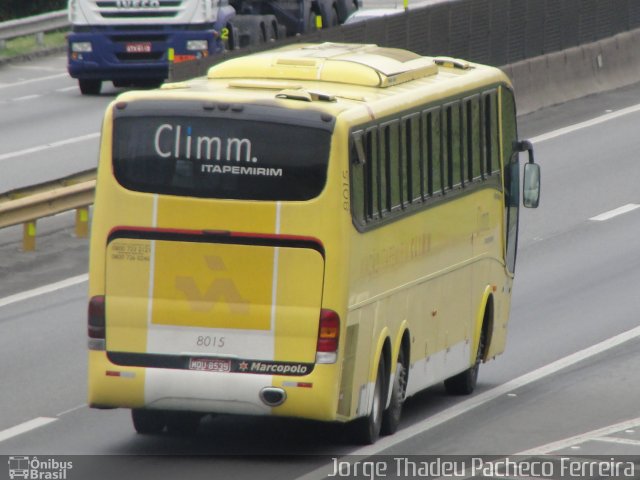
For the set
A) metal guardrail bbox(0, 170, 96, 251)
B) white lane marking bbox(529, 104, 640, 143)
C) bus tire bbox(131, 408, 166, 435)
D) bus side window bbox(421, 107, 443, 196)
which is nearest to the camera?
bus tire bbox(131, 408, 166, 435)

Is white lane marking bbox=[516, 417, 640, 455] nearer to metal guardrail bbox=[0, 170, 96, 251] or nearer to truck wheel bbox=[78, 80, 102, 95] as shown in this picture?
metal guardrail bbox=[0, 170, 96, 251]

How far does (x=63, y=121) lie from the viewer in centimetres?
3388

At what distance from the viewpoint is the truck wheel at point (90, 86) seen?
37.7 metres

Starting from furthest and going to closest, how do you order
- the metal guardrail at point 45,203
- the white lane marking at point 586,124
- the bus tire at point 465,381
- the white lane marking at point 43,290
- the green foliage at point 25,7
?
the green foliage at point 25,7 → the white lane marking at point 586,124 → the metal guardrail at point 45,203 → the white lane marking at point 43,290 → the bus tire at point 465,381

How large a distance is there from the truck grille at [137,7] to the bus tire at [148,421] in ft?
76.4

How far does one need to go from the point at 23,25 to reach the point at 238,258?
3237cm

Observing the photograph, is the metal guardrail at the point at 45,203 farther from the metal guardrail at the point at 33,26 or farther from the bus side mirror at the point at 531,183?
the metal guardrail at the point at 33,26

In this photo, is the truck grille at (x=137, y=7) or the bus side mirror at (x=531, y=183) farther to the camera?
the truck grille at (x=137, y=7)

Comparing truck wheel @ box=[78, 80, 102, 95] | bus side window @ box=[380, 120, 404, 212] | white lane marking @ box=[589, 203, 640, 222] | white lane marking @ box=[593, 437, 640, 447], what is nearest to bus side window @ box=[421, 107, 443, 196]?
bus side window @ box=[380, 120, 404, 212]

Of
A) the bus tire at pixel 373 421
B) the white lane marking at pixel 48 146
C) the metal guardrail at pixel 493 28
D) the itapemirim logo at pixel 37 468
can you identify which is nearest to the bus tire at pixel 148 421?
the itapemirim logo at pixel 37 468

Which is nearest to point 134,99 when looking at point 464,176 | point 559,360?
point 464,176

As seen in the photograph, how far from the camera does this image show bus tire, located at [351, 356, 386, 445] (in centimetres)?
1370

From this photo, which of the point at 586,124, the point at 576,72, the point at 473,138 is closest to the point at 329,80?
the point at 473,138

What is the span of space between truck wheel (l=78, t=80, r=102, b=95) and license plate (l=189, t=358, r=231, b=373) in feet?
83.0
